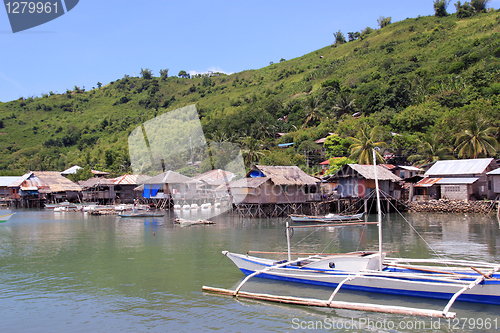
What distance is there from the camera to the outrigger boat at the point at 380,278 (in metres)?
9.80

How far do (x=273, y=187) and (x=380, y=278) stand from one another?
24.3m

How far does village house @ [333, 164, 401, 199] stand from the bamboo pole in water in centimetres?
2572

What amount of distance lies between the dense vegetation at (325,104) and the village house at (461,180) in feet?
14.3

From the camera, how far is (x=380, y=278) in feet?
35.4

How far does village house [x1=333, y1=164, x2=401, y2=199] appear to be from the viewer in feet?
118

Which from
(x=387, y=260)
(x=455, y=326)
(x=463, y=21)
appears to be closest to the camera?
(x=455, y=326)

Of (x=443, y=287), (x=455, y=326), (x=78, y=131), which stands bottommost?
(x=455, y=326)

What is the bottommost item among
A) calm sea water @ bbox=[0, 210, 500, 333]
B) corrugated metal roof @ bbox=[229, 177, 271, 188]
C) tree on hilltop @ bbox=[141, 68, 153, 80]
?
calm sea water @ bbox=[0, 210, 500, 333]

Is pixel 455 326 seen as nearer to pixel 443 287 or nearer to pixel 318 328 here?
pixel 443 287

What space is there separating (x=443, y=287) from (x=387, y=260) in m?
2.55

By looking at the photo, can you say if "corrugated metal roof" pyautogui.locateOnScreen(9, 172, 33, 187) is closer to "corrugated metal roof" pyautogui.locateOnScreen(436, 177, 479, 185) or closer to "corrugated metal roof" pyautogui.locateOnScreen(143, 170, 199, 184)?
"corrugated metal roof" pyautogui.locateOnScreen(143, 170, 199, 184)

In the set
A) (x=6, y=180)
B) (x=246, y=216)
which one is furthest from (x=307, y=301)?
(x=6, y=180)

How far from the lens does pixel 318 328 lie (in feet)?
31.0

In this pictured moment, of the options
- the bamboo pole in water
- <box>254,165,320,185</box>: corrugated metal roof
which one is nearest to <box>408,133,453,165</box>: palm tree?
<box>254,165,320,185</box>: corrugated metal roof
